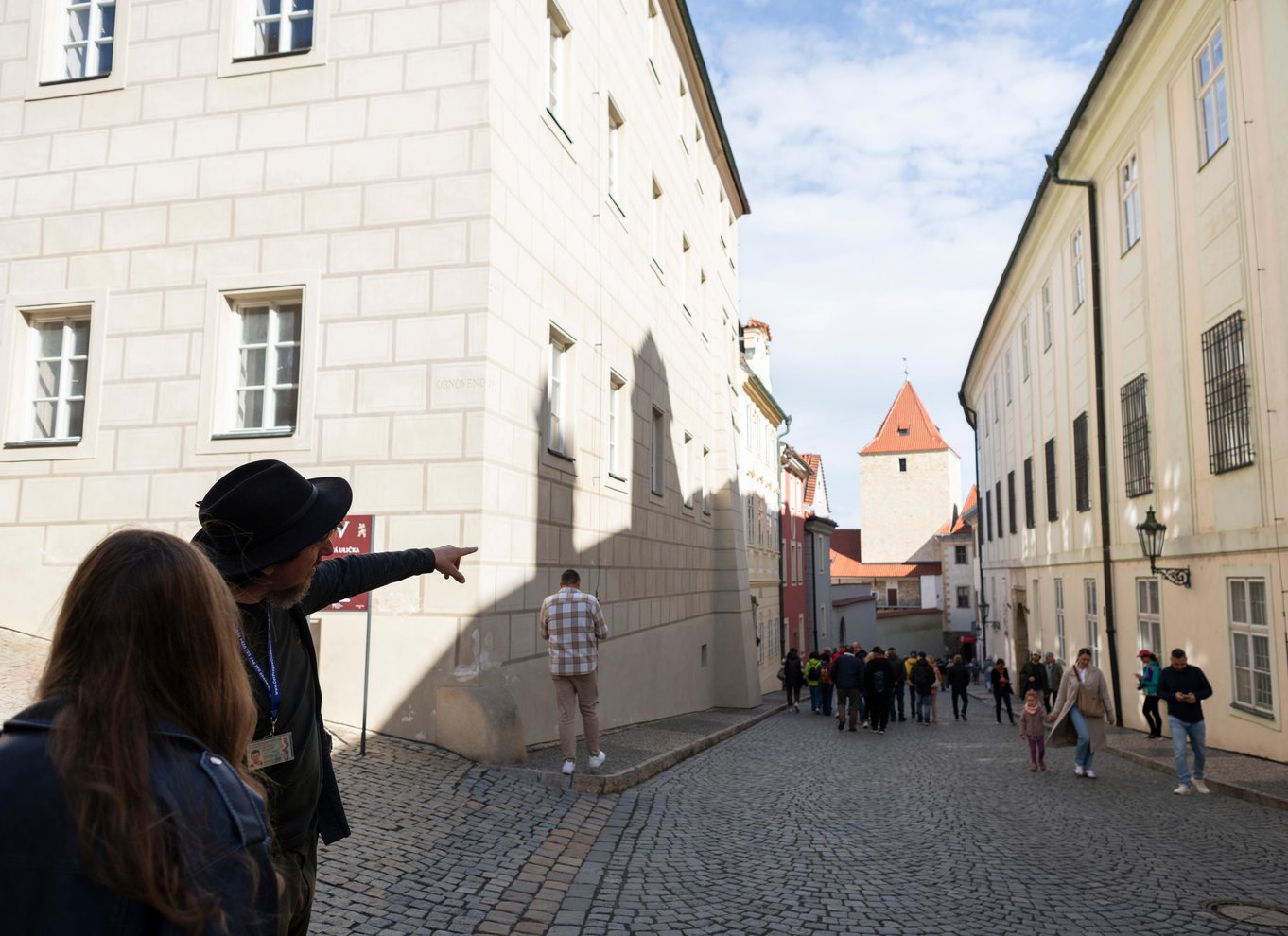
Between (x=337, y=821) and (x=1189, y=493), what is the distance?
15526 mm

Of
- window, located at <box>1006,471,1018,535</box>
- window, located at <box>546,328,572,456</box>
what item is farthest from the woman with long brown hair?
window, located at <box>1006,471,1018,535</box>

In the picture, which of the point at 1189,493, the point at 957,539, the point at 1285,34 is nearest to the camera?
the point at 1285,34

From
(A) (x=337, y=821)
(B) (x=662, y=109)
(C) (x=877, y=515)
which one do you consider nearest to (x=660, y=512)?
(B) (x=662, y=109)

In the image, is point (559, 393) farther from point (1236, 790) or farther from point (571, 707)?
point (1236, 790)

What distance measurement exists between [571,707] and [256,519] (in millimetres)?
7165

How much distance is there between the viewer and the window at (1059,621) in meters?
25.5

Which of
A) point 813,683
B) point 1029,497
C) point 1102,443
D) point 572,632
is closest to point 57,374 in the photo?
point 572,632

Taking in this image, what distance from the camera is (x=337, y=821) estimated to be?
3.16 m

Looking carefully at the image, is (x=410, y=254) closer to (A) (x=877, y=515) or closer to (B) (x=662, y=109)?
(B) (x=662, y=109)

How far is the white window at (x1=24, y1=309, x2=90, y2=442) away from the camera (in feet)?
35.5

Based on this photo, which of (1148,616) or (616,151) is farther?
(1148,616)

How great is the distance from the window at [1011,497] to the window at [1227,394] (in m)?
Result: 19.7

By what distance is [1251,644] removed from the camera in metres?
13.6

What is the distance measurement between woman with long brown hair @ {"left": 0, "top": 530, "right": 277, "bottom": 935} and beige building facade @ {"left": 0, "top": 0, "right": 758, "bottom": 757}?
7.72 metres
